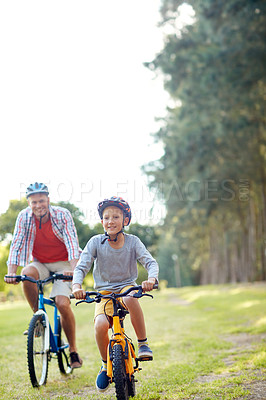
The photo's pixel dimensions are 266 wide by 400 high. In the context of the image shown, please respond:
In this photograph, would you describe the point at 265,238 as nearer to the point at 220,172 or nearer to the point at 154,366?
the point at 220,172

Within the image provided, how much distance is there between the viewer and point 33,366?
545cm

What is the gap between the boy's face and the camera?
4809 millimetres

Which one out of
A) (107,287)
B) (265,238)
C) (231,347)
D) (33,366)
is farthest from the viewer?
(265,238)

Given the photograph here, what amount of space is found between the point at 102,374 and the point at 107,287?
774 millimetres

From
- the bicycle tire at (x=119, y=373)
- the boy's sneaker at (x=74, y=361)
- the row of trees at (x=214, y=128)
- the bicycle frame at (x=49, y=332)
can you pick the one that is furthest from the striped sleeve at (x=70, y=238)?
the row of trees at (x=214, y=128)

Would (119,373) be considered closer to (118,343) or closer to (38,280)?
(118,343)

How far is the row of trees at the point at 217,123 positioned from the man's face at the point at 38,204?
38.7 ft

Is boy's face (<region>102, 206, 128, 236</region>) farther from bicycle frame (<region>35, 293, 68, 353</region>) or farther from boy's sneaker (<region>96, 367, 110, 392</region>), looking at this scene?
bicycle frame (<region>35, 293, 68, 353</region>)

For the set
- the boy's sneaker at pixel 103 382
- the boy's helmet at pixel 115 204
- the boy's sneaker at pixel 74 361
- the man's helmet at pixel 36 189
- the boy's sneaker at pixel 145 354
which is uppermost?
the man's helmet at pixel 36 189

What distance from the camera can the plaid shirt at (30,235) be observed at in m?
5.98

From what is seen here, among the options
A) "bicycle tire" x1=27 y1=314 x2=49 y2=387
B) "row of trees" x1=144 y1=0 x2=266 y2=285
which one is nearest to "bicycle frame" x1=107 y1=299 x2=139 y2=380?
"bicycle tire" x1=27 y1=314 x2=49 y2=387

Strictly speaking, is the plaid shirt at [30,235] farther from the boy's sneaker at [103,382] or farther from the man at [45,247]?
the boy's sneaker at [103,382]

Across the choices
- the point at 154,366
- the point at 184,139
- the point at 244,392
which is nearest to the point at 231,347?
the point at 154,366

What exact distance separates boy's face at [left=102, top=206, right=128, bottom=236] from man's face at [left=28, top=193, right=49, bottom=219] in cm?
139
